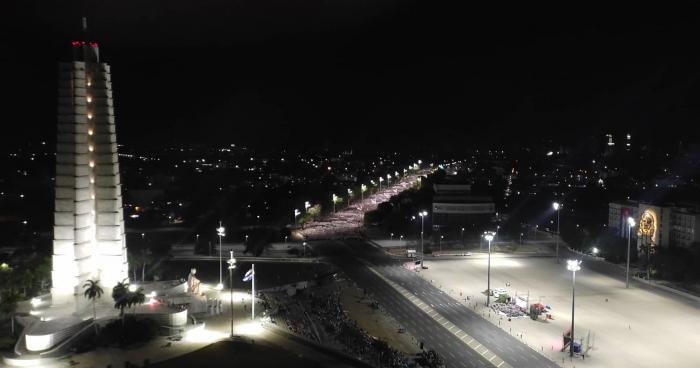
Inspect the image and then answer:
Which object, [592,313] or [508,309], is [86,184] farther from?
[592,313]

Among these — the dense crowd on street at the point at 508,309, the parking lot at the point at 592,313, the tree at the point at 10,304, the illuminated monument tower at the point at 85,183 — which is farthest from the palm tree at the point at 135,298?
the dense crowd on street at the point at 508,309

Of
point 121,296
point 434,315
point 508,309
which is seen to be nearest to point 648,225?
point 508,309

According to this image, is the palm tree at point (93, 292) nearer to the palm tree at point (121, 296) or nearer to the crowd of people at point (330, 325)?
the palm tree at point (121, 296)

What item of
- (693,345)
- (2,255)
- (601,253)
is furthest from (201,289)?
(601,253)

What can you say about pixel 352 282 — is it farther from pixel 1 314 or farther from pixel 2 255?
pixel 2 255

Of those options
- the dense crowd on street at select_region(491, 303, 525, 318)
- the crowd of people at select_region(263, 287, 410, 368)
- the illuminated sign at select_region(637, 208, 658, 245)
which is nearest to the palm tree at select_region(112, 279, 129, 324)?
the crowd of people at select_region(263, 287, 410, 368)

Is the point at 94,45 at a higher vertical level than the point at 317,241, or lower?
higher
